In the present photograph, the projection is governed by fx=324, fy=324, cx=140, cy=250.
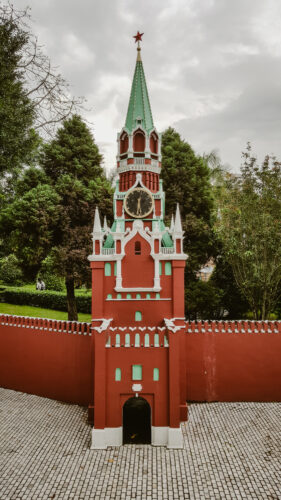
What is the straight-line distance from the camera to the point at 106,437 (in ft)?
40.0

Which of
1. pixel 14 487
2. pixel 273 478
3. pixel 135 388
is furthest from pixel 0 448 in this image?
pixel 273 478

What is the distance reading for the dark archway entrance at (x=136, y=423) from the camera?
41.7ft

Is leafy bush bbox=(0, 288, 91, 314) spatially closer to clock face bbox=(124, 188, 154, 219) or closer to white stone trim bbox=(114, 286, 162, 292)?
clock face bbox=(124, 188, 154, 219)

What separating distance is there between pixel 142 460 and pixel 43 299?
19.8 metres

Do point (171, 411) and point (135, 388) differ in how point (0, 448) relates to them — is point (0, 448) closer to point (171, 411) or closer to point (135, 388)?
point (135, 388)

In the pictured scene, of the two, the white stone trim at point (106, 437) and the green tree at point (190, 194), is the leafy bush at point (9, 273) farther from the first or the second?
the white stone trim at point (106, 437)

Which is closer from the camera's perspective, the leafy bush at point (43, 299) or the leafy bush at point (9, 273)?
the leafy bush at point (43, 299)

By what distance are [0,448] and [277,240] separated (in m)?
17.2

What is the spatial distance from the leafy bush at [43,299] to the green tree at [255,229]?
1339 centimetres

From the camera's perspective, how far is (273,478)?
1027 centimetres

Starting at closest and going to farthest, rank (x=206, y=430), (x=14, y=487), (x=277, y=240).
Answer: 1. (x=14, y=487)
2. (x=206, y=430)
3. (x=277, y=240)

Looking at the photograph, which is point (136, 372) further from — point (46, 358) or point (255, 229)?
point (255, 229)

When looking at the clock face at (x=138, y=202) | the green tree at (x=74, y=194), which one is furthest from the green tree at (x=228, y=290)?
the clock face at (x=138, y=202)

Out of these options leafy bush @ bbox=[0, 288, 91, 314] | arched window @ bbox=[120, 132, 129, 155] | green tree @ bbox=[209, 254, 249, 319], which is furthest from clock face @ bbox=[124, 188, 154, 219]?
leafy bush @ bbox=[0, 288, 91, 314]
